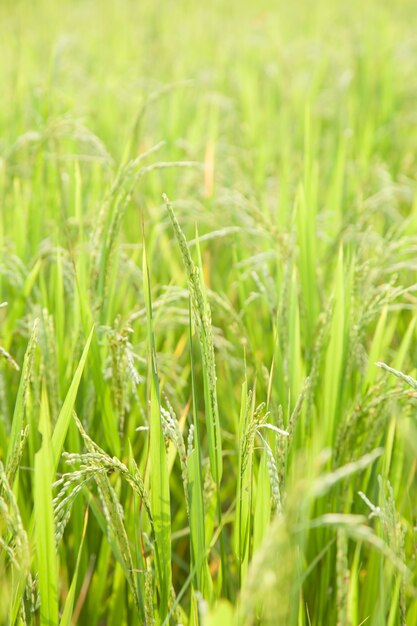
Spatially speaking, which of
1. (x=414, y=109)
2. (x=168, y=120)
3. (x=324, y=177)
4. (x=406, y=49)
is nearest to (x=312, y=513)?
(x=324, y=177)

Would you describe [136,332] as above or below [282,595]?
below

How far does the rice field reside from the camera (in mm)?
707

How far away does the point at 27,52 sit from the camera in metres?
4.04

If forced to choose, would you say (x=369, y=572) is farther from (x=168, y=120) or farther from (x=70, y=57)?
(x=70, y=57)

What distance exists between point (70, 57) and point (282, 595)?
3954 mm

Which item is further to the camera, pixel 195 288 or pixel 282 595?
pixel 195 288

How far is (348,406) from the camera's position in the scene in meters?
1.09

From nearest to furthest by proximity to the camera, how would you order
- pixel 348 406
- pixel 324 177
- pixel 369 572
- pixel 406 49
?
pixel 369 572, pixel 348 406, pixel 324 177, pixel 406 49

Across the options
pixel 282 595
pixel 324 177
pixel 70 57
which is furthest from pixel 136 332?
pixel 70 57

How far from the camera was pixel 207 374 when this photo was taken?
Result: 0.74 meters

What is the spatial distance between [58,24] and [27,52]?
1.85 meters

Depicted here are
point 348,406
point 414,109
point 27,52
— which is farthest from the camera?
point 27,52

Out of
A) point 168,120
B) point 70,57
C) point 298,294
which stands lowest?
point 298,294

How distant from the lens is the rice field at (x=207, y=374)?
0.71 m
